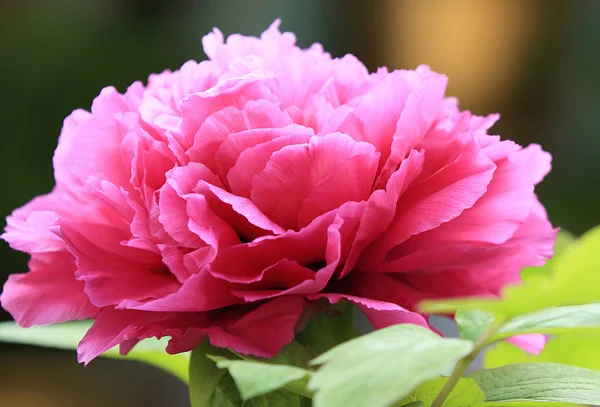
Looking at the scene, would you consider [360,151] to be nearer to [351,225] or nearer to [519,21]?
[351,225]

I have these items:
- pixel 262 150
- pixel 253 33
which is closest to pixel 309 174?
pixel 262 150

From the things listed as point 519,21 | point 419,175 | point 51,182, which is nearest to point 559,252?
point 419,175

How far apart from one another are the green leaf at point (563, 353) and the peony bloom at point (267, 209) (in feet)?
0.15

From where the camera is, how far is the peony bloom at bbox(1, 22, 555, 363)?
16 centimetres

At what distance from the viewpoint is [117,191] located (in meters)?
0.17

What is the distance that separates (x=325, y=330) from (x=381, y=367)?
6 centimetres

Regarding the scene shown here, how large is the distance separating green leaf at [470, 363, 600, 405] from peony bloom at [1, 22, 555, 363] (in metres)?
0.02

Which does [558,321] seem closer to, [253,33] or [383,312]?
[383,312]

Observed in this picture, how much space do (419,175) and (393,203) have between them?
0.08 ft

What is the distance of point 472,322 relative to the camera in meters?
0.16

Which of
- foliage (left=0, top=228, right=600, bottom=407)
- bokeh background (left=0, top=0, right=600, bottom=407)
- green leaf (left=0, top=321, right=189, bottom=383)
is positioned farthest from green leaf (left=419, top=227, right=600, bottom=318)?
bokeh background (left=0, top=0, right=600, bottom=407)

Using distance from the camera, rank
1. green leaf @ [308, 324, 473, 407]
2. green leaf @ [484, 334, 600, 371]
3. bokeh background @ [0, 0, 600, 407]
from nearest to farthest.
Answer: green leaf @ [308, 324, 473, 407], green leaf @ [484, 334, 600, 371], bokeh background @ [0, 0, 600, 407]

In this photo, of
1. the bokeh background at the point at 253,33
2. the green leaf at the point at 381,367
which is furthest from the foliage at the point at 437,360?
the bokeh background at the point at 253,33

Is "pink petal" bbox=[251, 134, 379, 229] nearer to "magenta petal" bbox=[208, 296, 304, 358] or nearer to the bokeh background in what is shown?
"magenta petal" bbox=[208, 296, 304, 358]
